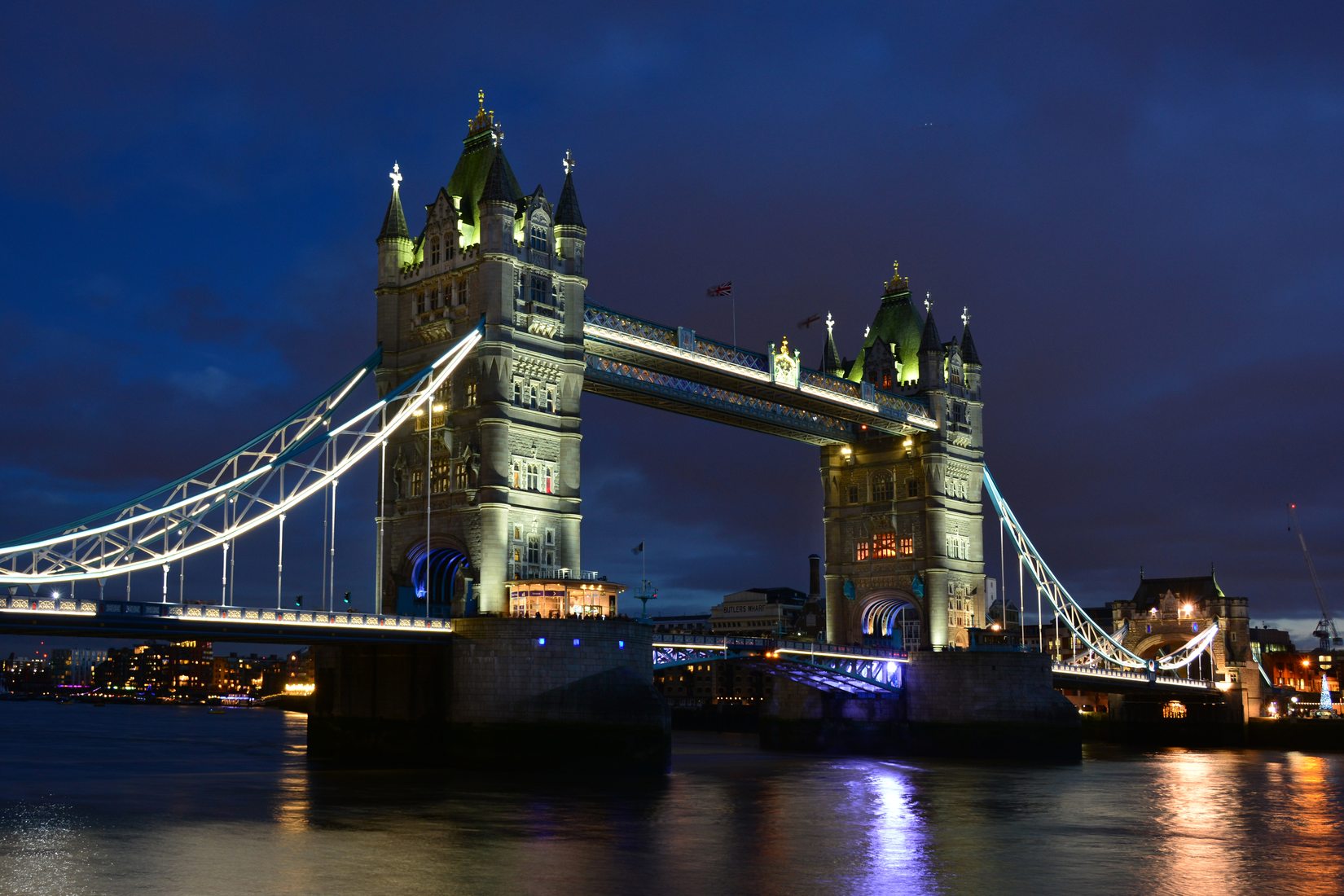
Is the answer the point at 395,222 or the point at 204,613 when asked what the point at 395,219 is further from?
the point at 204,613

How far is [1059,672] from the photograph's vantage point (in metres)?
89.9

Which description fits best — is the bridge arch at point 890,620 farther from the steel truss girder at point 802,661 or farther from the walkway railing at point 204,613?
the walkway railing at point 204,613

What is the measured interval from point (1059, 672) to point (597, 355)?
1503 inches

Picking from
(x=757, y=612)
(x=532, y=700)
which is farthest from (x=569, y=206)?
(x=757, y=612)

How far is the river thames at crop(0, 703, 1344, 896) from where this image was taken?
108 ft

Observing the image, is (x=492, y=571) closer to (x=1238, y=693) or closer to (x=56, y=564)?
(x=56, y=564)

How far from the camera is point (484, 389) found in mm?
63125

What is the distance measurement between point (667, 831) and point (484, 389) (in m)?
26.4

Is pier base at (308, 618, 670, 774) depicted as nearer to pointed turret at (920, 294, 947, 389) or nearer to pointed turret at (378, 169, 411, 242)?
pointed turret at (378, 169, 411, 242)

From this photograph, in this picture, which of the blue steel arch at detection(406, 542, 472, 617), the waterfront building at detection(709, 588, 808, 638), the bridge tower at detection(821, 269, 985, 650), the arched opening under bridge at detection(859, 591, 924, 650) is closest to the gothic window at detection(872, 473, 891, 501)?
the bridge tower at detection(821, 269, 985, 650)

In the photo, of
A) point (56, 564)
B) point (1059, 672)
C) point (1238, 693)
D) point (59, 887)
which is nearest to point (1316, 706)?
point (1238, 693)

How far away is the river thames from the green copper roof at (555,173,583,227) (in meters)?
24.1

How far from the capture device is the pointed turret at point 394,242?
67875 mm

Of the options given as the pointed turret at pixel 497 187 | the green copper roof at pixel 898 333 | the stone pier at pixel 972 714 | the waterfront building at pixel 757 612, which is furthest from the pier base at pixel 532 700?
the waterfront building at pixel 757 612
